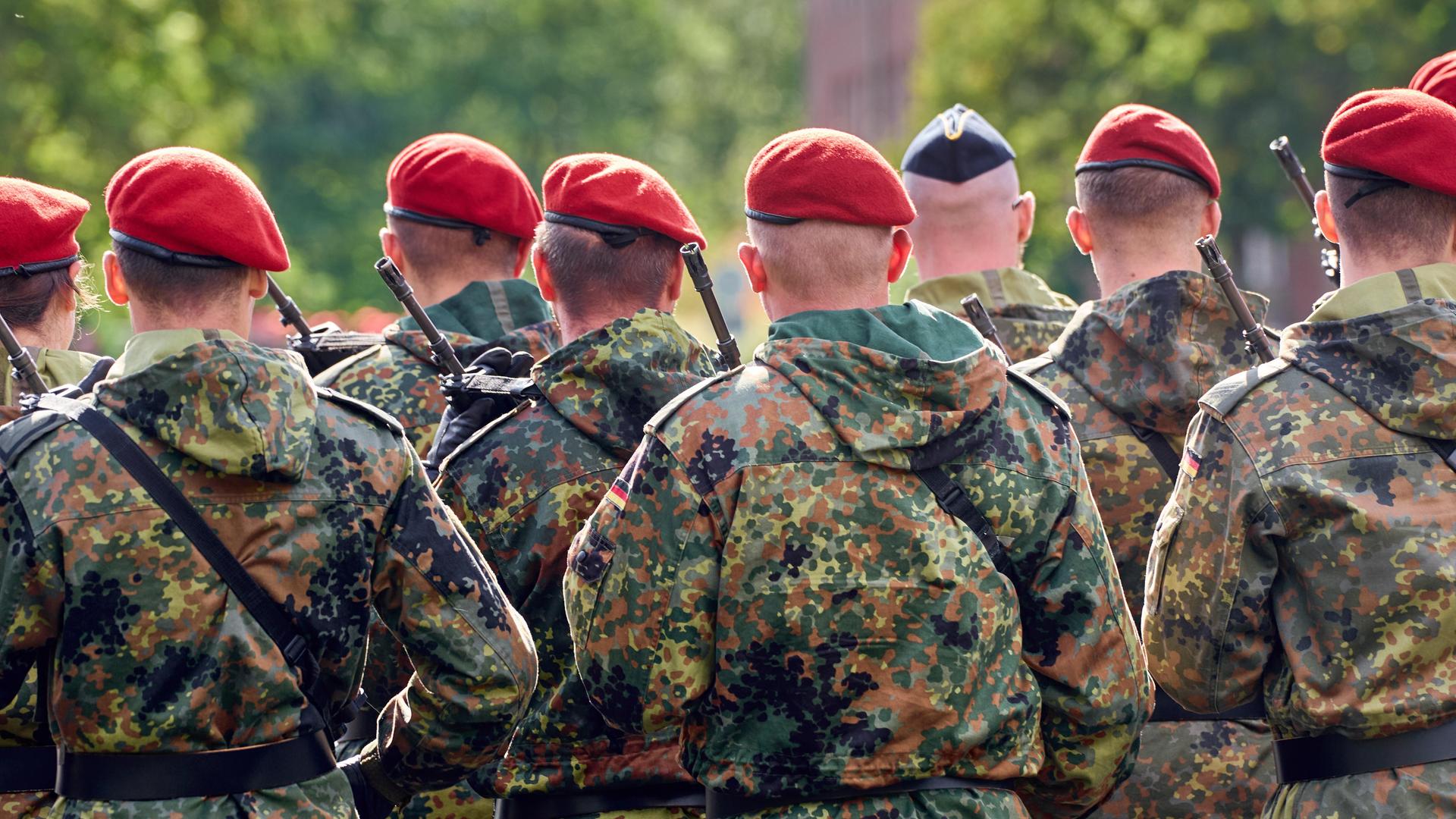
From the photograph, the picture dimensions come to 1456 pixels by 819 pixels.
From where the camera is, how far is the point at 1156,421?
4.92 m

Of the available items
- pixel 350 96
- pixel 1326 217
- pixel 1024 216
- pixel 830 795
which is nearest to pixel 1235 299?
pixel 1326 217

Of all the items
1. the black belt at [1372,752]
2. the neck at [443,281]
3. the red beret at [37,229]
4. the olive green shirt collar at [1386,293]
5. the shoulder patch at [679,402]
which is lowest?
the black belt at [1372,752]

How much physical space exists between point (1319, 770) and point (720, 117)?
63784 mm

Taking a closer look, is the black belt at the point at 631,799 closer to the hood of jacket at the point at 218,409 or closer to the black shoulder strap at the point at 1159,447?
the hood of jacket at the point at 218,409

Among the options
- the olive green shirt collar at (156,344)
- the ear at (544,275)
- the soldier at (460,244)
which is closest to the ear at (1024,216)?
the soldier at (460,244)

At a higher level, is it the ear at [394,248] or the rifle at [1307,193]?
the ear at [394,248]

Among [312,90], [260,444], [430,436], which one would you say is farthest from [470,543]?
[312,90]

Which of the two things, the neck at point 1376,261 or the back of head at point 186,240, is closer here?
the back of head at point 186,240

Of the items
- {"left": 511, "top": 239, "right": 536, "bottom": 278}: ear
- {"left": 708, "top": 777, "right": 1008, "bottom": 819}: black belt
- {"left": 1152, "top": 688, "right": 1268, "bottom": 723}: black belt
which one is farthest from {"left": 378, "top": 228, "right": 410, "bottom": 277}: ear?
{"left": 708, "top": 777, "right": 1008, "bottom": 819}: black belt

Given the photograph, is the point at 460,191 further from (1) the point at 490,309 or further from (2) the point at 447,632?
(2) the point at 447,632

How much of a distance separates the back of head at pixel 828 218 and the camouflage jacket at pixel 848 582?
4.4 inches

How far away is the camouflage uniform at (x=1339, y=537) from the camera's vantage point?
154 inches

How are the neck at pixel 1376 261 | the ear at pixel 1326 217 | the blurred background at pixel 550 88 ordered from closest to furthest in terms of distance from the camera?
the neck at pixel 1376 261 → the ear at pixel 1326 217 → the blurred background at pixel 550 88

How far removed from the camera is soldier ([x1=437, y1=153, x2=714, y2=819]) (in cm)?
438
